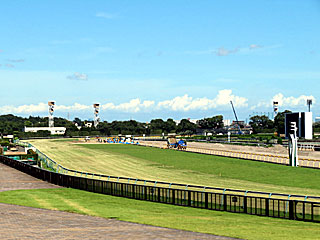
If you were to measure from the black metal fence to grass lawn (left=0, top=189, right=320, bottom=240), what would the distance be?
549 mm

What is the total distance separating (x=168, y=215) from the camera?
23812 millimetres

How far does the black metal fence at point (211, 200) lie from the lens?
22547 mm

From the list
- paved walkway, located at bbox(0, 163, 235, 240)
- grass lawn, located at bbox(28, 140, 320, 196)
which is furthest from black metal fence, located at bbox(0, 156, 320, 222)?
grass lawn, located at bbox(28, 140, 320, 196)

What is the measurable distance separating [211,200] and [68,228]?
9.10m

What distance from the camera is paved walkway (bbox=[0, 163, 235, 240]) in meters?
18.2

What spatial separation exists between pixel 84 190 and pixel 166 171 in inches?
939

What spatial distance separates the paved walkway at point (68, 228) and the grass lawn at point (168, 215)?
39.3 inches

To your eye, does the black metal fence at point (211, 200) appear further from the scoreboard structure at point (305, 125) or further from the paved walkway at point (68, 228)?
the scoreboard structure at point (305, 125)

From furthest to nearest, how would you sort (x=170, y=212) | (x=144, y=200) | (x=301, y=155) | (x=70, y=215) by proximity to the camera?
(x=301, y=155) → (x=144, y=200) → (x=170, y=212) → (x=70, y=215)

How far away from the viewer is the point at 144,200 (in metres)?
29.9

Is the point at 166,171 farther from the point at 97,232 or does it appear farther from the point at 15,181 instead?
the point at 97,232

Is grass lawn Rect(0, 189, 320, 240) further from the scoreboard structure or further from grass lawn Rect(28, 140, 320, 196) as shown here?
the scoreboard structure

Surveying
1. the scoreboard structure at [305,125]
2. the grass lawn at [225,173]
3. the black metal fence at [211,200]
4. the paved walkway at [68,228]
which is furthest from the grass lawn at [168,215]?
the scoreboard structure at [305,125]

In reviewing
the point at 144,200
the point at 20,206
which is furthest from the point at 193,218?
the point at 20,206
